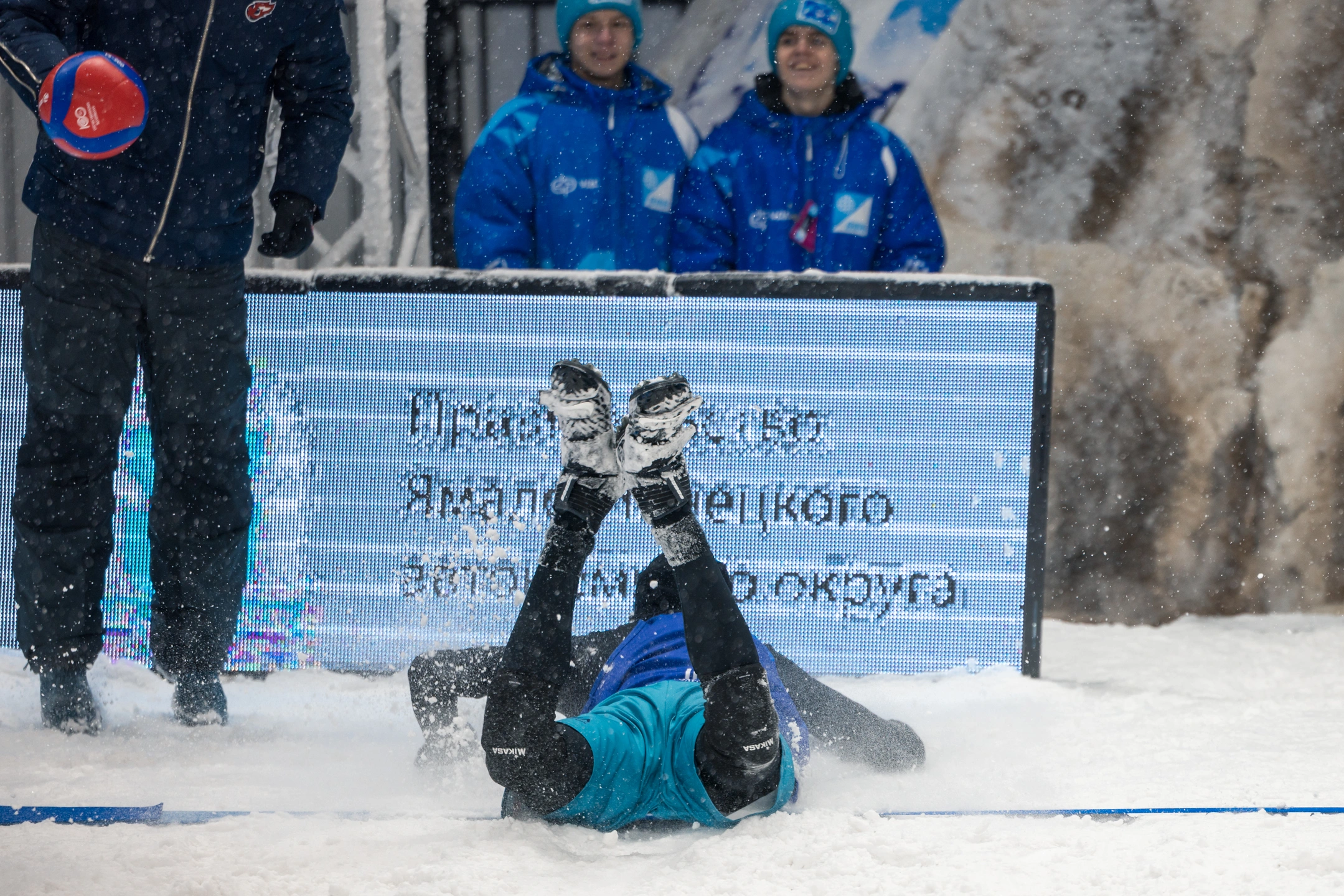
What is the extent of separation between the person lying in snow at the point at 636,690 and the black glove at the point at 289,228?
1063mm

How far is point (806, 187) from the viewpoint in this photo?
134 inches

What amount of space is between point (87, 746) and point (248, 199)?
1.30 m

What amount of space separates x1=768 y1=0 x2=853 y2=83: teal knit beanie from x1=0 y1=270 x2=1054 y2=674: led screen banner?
840 mm

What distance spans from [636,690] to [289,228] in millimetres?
1438

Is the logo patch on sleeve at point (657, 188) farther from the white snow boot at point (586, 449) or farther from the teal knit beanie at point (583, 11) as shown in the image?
the white snow boot at point (586, 449)

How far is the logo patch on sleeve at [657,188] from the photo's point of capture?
3455 millimetres

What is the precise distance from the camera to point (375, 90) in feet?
13.8

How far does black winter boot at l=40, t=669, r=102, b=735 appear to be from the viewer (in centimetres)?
253

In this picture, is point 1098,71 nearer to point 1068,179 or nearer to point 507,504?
point 1068,179

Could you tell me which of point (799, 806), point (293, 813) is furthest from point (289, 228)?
point (799, 806)

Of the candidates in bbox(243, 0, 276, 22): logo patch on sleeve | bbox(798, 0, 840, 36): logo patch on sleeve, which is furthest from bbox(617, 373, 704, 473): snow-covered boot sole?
bbox(798, 0, 840, 36): logo patch on sleeve

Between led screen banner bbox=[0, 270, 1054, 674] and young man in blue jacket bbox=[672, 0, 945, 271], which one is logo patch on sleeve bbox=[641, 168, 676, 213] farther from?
led screen banner bbox=[0, 270, 1054, 674]

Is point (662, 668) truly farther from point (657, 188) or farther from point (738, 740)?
point (657, 188)

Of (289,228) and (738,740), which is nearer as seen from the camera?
(738,740)
